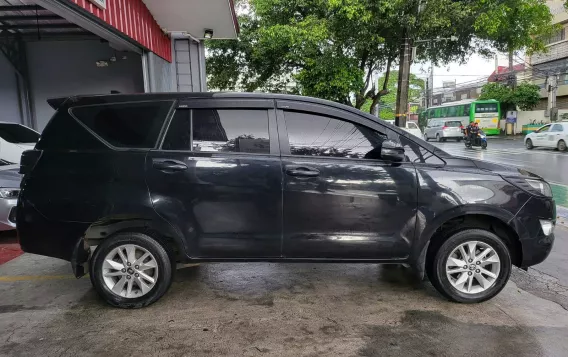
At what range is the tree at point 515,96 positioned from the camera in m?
33.1

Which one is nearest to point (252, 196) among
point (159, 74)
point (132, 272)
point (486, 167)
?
point (132, 272)

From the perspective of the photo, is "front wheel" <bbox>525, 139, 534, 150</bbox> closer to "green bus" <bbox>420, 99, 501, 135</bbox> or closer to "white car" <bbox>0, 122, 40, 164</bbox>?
"green bus" <bbox>420, 99, 501, 135</bbox>

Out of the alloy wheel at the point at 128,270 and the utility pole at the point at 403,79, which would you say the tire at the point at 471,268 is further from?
the utility pole at the point at 403,79

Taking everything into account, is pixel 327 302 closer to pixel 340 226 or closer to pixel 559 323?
pixel 340 226

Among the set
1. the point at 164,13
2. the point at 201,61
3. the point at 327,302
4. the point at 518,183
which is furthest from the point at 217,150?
the point at 201,61

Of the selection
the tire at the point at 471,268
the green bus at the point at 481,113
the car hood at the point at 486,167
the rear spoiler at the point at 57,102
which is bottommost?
the tire at the point at 471,268

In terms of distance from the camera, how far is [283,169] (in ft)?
11.1

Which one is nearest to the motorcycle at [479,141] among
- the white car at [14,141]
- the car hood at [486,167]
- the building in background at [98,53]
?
the building in background at [98,53]

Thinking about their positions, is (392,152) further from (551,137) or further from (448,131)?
(448,131)

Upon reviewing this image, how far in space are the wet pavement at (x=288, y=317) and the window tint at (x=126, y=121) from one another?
144 cm

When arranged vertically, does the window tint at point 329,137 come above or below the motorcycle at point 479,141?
above

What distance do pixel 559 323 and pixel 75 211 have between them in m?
3.99

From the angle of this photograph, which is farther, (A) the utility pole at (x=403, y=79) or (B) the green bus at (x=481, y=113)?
(B) the green bus at (x=481, y=113)

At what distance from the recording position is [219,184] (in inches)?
134
